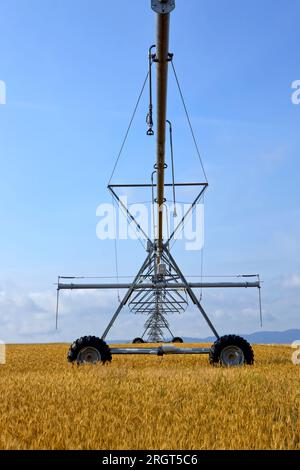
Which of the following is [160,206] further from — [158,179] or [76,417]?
[76,417]

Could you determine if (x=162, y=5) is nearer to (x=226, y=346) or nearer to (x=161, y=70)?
(x=161, y=70)

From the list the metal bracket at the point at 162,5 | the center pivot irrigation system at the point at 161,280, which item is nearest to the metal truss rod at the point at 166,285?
the center pivot irrigation system at the point at 161,280

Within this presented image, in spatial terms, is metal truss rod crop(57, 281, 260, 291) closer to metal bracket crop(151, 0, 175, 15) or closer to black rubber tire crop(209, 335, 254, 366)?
black rubber tire crop(209, 335, 254, 366)

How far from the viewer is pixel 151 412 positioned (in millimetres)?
6305

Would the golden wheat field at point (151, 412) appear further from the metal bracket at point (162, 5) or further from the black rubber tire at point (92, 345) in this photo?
the metal bracket at point (162, 5)

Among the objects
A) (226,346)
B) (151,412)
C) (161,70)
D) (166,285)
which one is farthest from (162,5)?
(166,285)

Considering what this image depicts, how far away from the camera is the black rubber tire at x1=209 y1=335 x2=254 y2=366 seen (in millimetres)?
13242

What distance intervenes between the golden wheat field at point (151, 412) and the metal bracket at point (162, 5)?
5646 mm

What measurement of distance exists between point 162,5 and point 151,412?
577 centimetres

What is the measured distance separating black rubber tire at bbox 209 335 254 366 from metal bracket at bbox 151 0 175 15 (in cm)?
835

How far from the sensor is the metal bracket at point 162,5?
25.5ft

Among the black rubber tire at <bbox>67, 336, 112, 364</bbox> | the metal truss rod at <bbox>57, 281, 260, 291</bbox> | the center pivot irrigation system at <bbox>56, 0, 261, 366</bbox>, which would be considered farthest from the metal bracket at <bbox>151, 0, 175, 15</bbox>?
the metal truss rod at <bbox>57, 281, 260, 291</bbox>

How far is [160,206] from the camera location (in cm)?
1628
